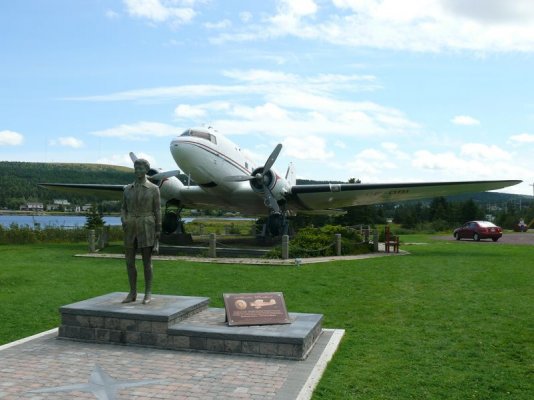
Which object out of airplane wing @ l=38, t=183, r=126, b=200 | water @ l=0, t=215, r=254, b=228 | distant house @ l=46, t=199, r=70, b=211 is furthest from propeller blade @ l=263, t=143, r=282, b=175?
distant house @ l=46, t=199, r=70, b=211

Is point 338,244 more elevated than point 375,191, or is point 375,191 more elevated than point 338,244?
point 375,191

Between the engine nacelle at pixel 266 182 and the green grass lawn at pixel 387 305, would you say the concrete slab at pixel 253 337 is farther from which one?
the engine nacelle at pixel 266 182

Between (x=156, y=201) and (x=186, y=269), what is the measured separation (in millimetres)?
7998

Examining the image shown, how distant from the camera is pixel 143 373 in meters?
6.20

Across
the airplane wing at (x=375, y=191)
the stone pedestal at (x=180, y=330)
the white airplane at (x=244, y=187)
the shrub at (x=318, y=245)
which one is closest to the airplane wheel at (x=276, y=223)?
the white airplane at (x=244, y=187)

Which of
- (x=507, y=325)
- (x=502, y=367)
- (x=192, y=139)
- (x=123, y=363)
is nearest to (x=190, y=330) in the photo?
(x=123, y=363)

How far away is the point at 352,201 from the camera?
2734 centimetres

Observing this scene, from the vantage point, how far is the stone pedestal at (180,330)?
22.8 ft

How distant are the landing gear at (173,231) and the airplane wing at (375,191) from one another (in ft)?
18.2

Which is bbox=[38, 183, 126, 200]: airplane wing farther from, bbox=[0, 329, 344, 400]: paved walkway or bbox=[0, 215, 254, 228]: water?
bbox=[0, 329, 344, 400]: paved walkway

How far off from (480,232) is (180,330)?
2927 centimetres

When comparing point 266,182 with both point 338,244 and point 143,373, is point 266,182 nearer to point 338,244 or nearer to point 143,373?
point 338,244

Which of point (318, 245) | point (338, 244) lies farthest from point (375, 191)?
point (318, 245)

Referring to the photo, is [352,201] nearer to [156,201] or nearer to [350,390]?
[156,201]
